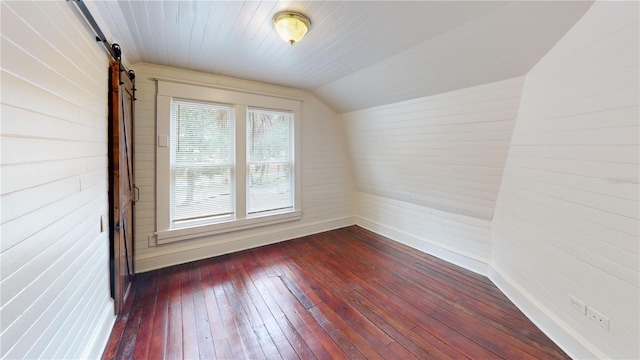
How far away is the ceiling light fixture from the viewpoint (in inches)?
71.9

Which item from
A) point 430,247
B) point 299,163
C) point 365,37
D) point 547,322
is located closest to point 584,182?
A: point 547,322

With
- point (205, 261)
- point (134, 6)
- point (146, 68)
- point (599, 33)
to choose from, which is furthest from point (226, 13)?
point (205, 261)

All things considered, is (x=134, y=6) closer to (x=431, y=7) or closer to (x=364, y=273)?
(x=431, y=7)

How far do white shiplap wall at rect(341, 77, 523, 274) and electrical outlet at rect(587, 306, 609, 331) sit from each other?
1.26 meters

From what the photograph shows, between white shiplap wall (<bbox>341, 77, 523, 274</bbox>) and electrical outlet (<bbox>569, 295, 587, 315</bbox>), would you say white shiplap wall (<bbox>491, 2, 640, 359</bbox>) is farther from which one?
white shiplap wall (<bbox>341, 77, 523, 274</bbox>)

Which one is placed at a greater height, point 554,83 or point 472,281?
point 554,83

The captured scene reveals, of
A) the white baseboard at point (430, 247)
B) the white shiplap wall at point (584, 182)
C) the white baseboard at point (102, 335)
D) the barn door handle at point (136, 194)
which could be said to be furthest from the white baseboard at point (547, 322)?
the barn door handle at point (136, 194)

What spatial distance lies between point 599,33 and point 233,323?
3.16 meters

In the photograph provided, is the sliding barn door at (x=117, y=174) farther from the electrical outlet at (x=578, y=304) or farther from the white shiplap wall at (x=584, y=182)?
the electrical outlet at (x=578, y=304)

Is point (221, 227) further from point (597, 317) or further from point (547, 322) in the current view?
point (597, 317)

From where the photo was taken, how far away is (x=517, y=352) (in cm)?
175

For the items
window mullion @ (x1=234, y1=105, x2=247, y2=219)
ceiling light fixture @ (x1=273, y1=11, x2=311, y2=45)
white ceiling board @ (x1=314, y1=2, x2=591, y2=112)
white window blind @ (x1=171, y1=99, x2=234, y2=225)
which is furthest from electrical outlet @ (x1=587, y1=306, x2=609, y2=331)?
white window blind @ (x1=171, y1=99, x2=234, y2=225)

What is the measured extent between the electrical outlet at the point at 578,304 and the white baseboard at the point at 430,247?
3.64 ft

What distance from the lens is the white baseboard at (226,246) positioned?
2.98 meters
